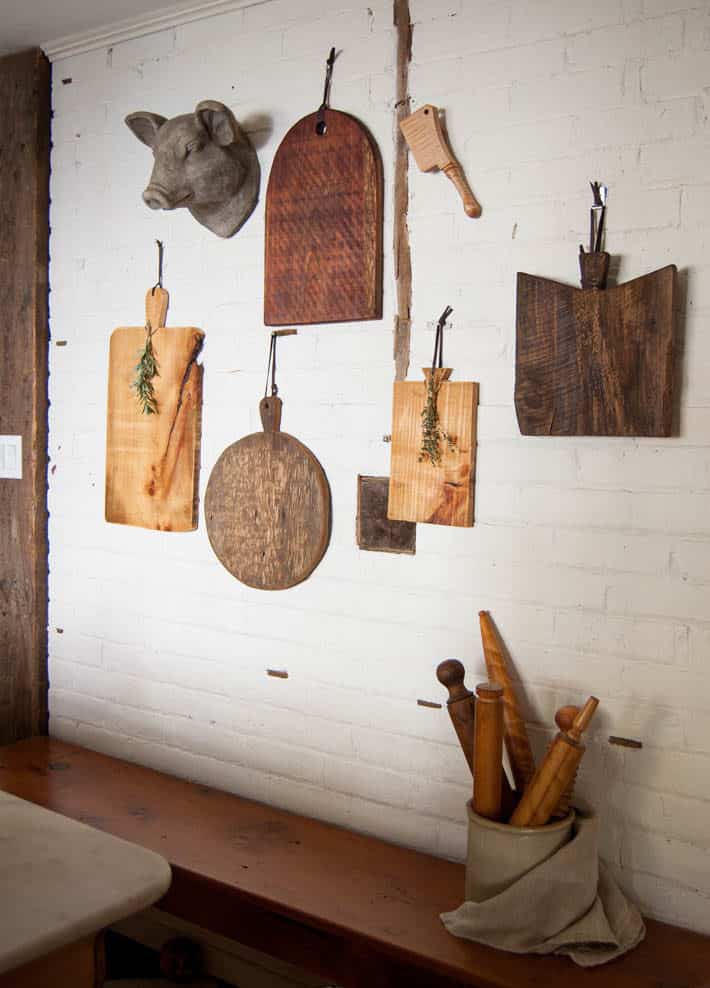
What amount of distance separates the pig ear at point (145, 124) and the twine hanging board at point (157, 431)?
0.41 meters

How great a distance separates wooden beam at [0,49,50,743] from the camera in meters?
2.88

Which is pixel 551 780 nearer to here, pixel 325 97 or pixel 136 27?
pixel 325 97

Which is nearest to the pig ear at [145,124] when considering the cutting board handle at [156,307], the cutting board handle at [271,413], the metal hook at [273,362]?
the cutting board handle at [156,307]

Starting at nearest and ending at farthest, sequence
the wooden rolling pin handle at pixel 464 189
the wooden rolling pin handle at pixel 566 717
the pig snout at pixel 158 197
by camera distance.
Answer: the wooden rolling pin handle at pixel 566 717, the wooden rolling pin handle at pixel 464 189, the pig snout at pixel 158 197

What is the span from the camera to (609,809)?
1996 mm

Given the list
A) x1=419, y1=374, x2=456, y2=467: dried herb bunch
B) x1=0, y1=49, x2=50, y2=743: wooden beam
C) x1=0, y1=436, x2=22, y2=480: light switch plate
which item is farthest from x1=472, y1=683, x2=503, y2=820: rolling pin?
x1=0, y1=436, x2=22, y2=480: light switch plate

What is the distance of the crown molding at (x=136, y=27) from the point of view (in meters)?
2.50

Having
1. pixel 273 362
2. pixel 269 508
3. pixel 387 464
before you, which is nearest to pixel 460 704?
pixel 387 464

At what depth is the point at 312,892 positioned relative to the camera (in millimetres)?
1997

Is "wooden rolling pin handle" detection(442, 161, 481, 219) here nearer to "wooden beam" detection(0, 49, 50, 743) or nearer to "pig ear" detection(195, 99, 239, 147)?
"pig ear" detection(195, 99, 239, 147)

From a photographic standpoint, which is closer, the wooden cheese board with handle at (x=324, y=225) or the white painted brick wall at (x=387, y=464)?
the white painted brick wall at (x=387, y=464)

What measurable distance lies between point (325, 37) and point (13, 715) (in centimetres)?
224

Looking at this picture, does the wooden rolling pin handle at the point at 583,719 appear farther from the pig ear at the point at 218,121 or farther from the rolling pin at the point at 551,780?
the pig ear at the point at 218,121

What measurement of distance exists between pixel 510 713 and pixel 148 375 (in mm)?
1397
